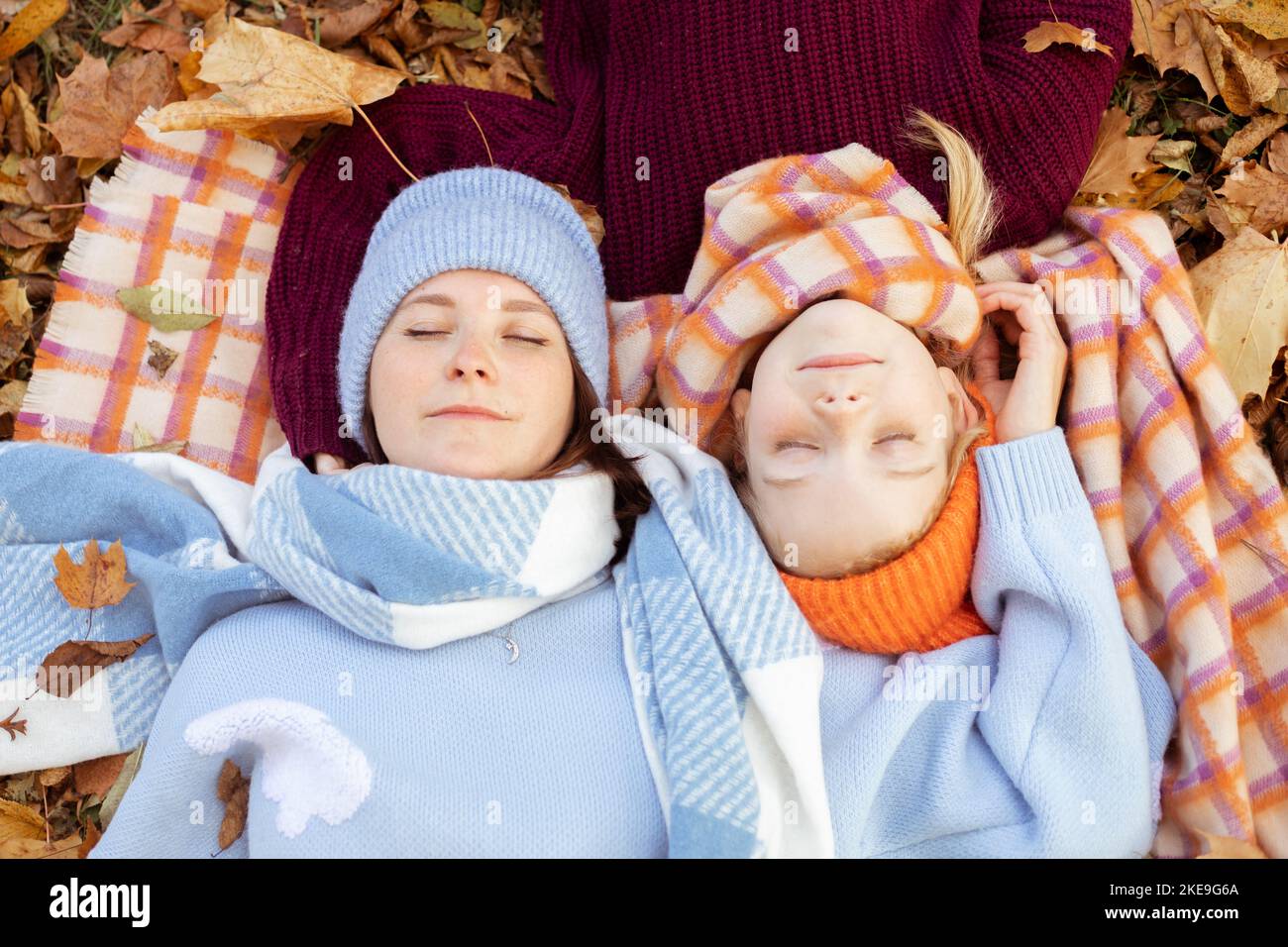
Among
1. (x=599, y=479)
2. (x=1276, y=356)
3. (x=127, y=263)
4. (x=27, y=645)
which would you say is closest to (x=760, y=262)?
(x=599, y=479)

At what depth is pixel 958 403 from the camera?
112 inches

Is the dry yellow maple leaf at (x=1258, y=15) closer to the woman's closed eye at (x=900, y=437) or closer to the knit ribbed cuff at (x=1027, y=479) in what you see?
the knit ribbed cuff at (x=1027, y=479)

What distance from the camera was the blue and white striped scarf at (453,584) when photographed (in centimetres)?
248

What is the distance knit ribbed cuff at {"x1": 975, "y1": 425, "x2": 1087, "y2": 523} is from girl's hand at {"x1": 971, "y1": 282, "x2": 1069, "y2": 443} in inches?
3.2

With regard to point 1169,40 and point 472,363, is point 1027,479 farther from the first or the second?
point 1169,40

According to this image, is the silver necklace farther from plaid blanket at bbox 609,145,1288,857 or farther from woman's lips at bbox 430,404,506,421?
plaid blanket at bbox 609,145,1288,857

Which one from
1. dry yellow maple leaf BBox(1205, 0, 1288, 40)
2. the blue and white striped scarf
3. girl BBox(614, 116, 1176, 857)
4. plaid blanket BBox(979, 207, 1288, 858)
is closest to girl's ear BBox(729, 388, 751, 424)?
girl BBox(614, 116, 1176, 857)

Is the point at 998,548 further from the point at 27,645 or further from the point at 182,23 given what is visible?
the point at 182,23

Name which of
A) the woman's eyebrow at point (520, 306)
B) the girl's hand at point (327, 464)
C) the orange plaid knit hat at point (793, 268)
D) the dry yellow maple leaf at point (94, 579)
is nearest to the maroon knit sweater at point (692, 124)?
the girl's hand at point (327, 464)
